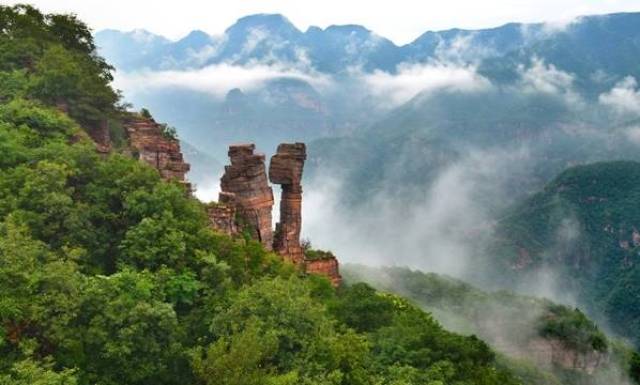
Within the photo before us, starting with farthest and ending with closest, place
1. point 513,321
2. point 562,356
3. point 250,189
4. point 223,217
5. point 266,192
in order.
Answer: point 513,321 → point 562,356 → point 266,192 → point 250,189 → point 223,217

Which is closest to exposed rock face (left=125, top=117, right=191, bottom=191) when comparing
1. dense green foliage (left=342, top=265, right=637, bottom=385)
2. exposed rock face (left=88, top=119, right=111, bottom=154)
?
exposed rock face (left=88, top=119, right=111, bottom=154)

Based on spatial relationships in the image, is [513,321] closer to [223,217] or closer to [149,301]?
[223,217]

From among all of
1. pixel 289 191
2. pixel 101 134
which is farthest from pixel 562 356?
pixel 101 134

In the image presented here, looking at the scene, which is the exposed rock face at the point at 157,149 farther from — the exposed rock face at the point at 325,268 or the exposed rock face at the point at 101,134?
the exposed rock face at the point at 325,268

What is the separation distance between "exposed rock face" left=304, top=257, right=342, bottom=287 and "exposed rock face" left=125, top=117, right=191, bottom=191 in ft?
33.6

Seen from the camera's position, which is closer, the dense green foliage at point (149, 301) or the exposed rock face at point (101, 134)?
the dense green foliage at point (149, 301)

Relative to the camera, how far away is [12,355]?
1836 centimetres

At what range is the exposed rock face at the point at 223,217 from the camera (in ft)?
116

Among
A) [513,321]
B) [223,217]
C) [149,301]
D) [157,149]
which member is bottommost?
[513,321]

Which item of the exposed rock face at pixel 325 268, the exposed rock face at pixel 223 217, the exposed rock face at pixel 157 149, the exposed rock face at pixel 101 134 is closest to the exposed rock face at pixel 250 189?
the exposed rock face at pixel 223 217

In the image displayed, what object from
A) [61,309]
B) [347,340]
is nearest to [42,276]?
[61,309]

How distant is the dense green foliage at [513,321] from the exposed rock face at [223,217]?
34852 mm

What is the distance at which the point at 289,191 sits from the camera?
144 ft

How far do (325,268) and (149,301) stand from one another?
21978 millimetres
